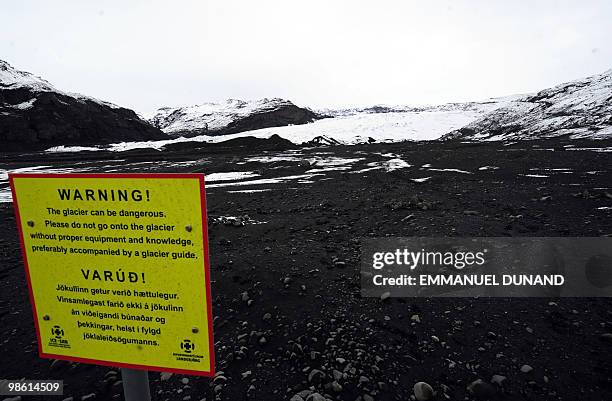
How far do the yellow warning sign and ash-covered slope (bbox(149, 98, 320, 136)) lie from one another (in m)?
93.0

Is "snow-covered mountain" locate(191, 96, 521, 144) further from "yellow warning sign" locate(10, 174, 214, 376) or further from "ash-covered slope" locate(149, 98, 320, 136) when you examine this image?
"yellow warning sign" locate(10, 174, 214, 376)

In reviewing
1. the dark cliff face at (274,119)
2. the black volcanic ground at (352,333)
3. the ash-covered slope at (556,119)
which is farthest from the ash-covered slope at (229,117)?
the black volcanic ground at (352,333)

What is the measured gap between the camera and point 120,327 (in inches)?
68.7

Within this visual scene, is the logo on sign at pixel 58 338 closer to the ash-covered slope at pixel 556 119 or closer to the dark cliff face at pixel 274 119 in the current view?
the ash-covered slope at pixel 556 119

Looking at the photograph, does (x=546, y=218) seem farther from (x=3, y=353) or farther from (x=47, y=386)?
(x=3, y=353)

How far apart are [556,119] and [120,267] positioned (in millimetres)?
54302

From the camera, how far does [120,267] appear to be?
171 centimetres

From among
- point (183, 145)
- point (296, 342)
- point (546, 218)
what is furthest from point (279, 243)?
point (183, 145)

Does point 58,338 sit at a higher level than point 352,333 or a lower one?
higher

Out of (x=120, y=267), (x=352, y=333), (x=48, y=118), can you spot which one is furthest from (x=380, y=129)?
(x=120, y=267)

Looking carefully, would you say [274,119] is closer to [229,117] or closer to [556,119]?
[229,117]

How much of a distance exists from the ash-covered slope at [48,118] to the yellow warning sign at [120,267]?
2751 inches

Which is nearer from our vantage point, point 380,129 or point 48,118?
point 48,118

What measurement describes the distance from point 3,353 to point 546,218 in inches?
392
